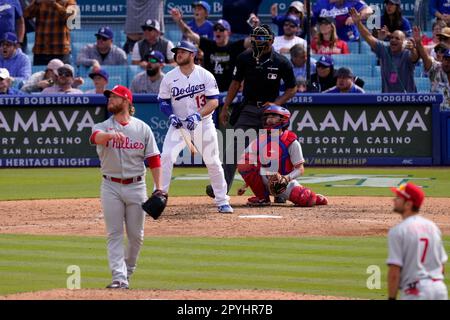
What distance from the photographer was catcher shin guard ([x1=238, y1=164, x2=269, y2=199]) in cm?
1530

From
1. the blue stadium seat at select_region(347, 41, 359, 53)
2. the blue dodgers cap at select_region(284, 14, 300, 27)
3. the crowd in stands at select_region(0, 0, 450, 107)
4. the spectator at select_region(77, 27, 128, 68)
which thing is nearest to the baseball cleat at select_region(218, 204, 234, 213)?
the crowd in stands at select_region(0, 0, 450, 107)

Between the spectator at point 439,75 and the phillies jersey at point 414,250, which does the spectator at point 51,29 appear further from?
the phillies jersey at point 414,250

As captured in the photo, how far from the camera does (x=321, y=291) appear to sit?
9.61 m

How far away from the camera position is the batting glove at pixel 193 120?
46.0 ft

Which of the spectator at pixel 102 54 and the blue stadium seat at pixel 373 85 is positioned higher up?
the spectator at pixel 102 54

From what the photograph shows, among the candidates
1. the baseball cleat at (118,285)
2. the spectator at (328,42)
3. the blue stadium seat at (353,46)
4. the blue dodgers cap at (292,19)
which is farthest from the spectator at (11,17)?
the baseball cleat at (118,285)

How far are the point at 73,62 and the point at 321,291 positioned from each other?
14.8 metres

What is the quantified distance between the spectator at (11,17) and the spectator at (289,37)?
16.9ft

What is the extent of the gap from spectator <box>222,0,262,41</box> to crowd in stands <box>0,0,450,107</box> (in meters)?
0.02

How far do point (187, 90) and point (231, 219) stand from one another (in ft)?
5.59

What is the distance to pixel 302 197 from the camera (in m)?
15.3

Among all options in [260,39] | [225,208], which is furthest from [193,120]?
[260,39]
